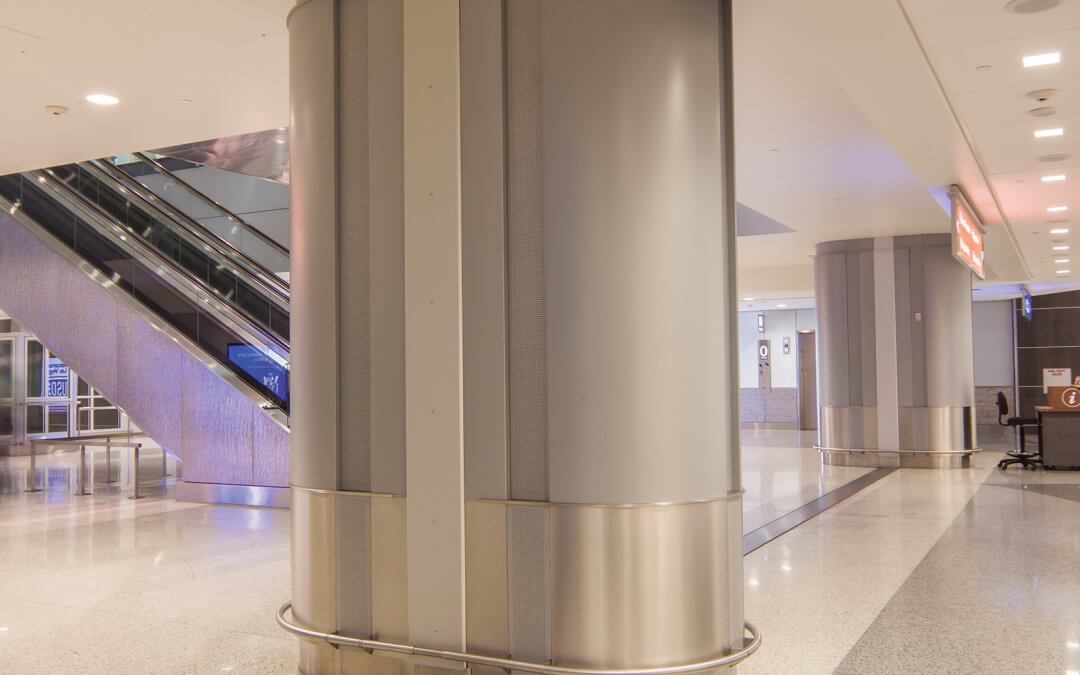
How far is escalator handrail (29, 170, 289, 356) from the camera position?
38.5ft

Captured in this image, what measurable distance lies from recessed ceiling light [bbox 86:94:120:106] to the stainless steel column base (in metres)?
12.2

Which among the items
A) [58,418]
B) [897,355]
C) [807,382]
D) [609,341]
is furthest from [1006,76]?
[58,418]

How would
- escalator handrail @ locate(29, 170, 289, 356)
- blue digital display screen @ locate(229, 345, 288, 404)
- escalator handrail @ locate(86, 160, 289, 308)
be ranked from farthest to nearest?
escalator handrail @ locate(86, 160, 289, 308), escalator handrail @ locate(29, 170, 289, 356), blue digital display screen @ locate(229, 345, 288, 404)

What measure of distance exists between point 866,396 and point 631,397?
479 inches

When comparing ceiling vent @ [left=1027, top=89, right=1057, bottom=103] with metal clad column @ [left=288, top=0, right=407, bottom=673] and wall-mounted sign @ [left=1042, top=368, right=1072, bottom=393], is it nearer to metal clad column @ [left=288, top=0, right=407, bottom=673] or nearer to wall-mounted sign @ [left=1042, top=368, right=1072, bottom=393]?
metal clad column @ [left=288, top=0, right=407, bottom=673]

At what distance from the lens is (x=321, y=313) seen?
433cm

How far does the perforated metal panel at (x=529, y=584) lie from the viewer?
3.79 meters

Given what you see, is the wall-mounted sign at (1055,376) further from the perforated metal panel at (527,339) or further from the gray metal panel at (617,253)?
the perforated metal panel at (527,339)

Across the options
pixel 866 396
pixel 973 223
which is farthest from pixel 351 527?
pixel 866 396

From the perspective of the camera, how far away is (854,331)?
15.0 metres

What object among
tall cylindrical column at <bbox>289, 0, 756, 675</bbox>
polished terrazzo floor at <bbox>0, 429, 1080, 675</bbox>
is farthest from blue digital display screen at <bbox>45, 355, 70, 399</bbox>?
tall cylindrical column at <bbox>289, 0, 756, 675</bbox>

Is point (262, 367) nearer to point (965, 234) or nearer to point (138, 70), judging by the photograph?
point (138, 70)

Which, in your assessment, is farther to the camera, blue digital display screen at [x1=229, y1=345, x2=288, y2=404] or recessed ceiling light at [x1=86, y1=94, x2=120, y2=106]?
blue digital display screen at [x1=229, y1=345, x2=288, y2=404]

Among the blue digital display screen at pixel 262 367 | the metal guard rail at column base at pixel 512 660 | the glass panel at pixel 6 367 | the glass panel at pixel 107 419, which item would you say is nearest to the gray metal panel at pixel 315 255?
the metal guard rail at column base at pixel 512 660
